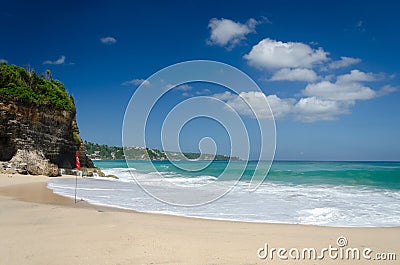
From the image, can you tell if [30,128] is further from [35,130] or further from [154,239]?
[154,239]

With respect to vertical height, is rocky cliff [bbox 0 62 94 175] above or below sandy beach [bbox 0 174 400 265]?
above

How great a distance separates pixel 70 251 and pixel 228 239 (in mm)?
3105

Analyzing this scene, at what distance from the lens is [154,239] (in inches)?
239

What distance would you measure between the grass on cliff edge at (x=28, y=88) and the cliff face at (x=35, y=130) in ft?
1.64

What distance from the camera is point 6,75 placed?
2516 cm

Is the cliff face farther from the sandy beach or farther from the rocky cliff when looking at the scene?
the sandy beach

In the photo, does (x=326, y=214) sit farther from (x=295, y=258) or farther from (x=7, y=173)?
(x=7, y=173)

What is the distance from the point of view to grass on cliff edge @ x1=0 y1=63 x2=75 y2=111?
24859 mm

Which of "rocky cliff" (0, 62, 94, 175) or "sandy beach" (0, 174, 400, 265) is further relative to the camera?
"rocky cliff" (0, 62, 94, 175)

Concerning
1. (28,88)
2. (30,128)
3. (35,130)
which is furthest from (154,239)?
(28,88)

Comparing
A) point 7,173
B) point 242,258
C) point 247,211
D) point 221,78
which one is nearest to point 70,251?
point 242,258

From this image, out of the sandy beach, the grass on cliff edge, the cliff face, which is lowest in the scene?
the sandy beach

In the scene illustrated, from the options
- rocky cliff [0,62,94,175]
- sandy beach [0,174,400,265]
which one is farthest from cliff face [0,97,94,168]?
sandy beach [0,174,400,265]

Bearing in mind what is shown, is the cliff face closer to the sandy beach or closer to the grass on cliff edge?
the grass on cliff edge
